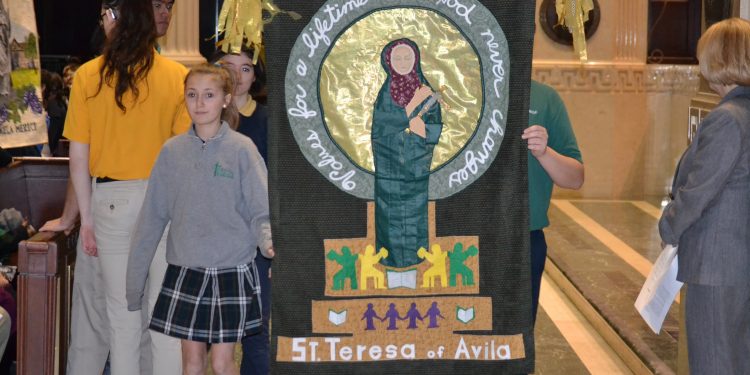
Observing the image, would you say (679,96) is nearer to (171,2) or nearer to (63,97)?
(63,97)

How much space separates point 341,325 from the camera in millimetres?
3244

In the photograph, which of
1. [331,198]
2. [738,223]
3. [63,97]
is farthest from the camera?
[63,97]

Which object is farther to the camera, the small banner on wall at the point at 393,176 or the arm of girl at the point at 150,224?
the arm of girl at the point at 150,224

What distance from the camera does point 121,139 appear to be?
14.0 feet

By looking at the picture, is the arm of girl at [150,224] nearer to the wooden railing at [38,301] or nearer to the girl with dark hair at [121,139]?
the girl with dark hair at [121,139]

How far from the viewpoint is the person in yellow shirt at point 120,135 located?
4.23 meters

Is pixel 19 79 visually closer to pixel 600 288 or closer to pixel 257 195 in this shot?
pixel 257 195

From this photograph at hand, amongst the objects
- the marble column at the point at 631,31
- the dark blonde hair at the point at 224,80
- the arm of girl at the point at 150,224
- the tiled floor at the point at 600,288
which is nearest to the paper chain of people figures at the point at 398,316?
the arm of girl at the point at 150,224

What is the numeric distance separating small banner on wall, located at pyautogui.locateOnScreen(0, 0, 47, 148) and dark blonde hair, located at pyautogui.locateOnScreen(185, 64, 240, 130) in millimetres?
874

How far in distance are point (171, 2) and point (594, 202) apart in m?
8.44

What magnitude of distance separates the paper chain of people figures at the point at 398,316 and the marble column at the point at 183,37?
8315mm

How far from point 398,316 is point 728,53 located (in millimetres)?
1533

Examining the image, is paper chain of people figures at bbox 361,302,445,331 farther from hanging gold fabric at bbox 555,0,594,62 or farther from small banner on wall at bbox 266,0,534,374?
hanging gold fabric at bbox 555,0,594,62

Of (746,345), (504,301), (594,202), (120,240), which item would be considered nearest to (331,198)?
(504,301)
